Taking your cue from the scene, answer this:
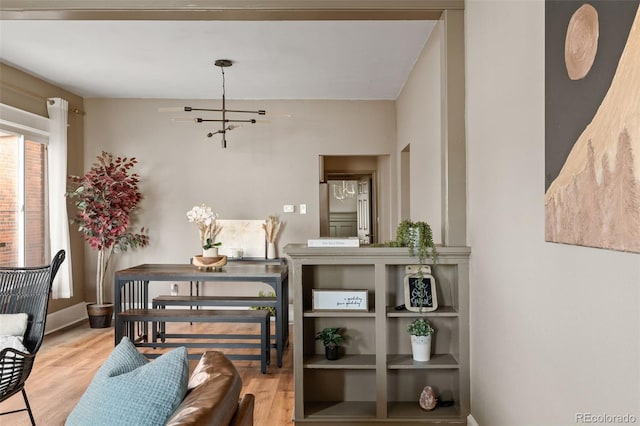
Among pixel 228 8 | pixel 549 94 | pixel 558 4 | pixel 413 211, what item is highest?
pixel 228 8

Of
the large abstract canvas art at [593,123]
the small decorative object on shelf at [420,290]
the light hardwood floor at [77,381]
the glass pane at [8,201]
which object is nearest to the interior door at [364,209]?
the light hardwood floor at [77,381]

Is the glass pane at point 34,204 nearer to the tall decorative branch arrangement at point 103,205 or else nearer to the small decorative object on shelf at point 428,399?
the tall decorative branch arrangement at point 103,205

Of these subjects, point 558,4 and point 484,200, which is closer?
point 558,4

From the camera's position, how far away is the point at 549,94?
→ 1796mm

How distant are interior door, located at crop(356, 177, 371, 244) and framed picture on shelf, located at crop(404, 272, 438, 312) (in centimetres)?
580

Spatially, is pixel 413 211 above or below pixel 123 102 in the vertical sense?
below

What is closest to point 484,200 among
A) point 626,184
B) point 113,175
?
point 626,184

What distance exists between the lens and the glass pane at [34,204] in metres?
5.32

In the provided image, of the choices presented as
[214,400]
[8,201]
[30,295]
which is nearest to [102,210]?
[8,201]

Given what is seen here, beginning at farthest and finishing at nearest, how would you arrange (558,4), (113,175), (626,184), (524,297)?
(113,175), (524,297), (558,4), (626,184)

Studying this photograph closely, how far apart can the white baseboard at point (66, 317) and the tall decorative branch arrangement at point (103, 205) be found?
13.5 inches

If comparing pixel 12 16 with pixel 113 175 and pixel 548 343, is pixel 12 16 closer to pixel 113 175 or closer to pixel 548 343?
pixel 113 175

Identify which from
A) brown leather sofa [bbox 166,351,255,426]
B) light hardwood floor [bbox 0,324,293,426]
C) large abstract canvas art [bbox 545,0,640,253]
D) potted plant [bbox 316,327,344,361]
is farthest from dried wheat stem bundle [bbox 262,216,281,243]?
large abstract canvas art [bbox 545,0,640,253]

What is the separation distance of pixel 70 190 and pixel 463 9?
496cm
